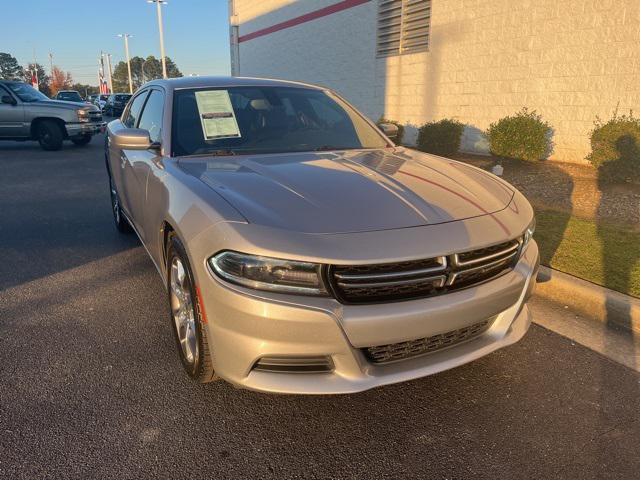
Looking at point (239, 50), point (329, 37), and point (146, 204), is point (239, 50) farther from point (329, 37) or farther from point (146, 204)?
point (146, 204)

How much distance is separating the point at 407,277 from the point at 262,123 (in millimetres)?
1877

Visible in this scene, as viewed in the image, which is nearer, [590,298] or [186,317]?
[186,317]

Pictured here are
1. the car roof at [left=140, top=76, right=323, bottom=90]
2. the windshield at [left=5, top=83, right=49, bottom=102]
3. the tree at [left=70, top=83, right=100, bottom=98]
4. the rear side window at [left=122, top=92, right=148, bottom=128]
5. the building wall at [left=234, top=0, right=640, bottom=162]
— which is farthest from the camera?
the tree at [left=70, top=83, right=100, bottom=98]

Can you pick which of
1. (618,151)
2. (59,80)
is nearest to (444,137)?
(618,151)

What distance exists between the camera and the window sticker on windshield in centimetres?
323

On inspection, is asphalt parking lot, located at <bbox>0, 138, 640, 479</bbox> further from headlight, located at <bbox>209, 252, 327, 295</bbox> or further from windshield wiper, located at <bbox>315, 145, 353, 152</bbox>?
windshield wiper, located at <bbox>315, 145, 353, 152</bbox>

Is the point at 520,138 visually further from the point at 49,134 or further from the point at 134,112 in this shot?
the point at 49,134

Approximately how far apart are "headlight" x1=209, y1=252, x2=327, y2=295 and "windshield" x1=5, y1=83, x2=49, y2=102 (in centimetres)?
1435

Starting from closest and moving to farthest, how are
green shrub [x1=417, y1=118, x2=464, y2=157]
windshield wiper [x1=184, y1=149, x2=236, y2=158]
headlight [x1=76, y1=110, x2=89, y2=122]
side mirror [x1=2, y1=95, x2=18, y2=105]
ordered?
windshield wiper [x1=184, y1=149, x2=236, y2=158] → green shrub [x1=417, y1=118, x2=464, y2=157] → side mirror [x1=2, y1=95, x2=18, y2=105] → headlight [x1=76, y1=110, x2=89, y2=122]

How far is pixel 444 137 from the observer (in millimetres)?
9500

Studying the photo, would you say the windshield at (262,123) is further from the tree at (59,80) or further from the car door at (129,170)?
the tree at (59,80)

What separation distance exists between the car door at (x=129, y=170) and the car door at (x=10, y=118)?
10.4m

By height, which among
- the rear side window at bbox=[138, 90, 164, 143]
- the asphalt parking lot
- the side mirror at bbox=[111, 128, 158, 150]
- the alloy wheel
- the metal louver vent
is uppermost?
the metal louver vent

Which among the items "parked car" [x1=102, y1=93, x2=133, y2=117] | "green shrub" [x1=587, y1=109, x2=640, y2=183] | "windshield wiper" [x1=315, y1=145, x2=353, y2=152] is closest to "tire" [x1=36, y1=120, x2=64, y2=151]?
"windshield wiper" [x1=315, y1=145, x2=353, y2=152]
